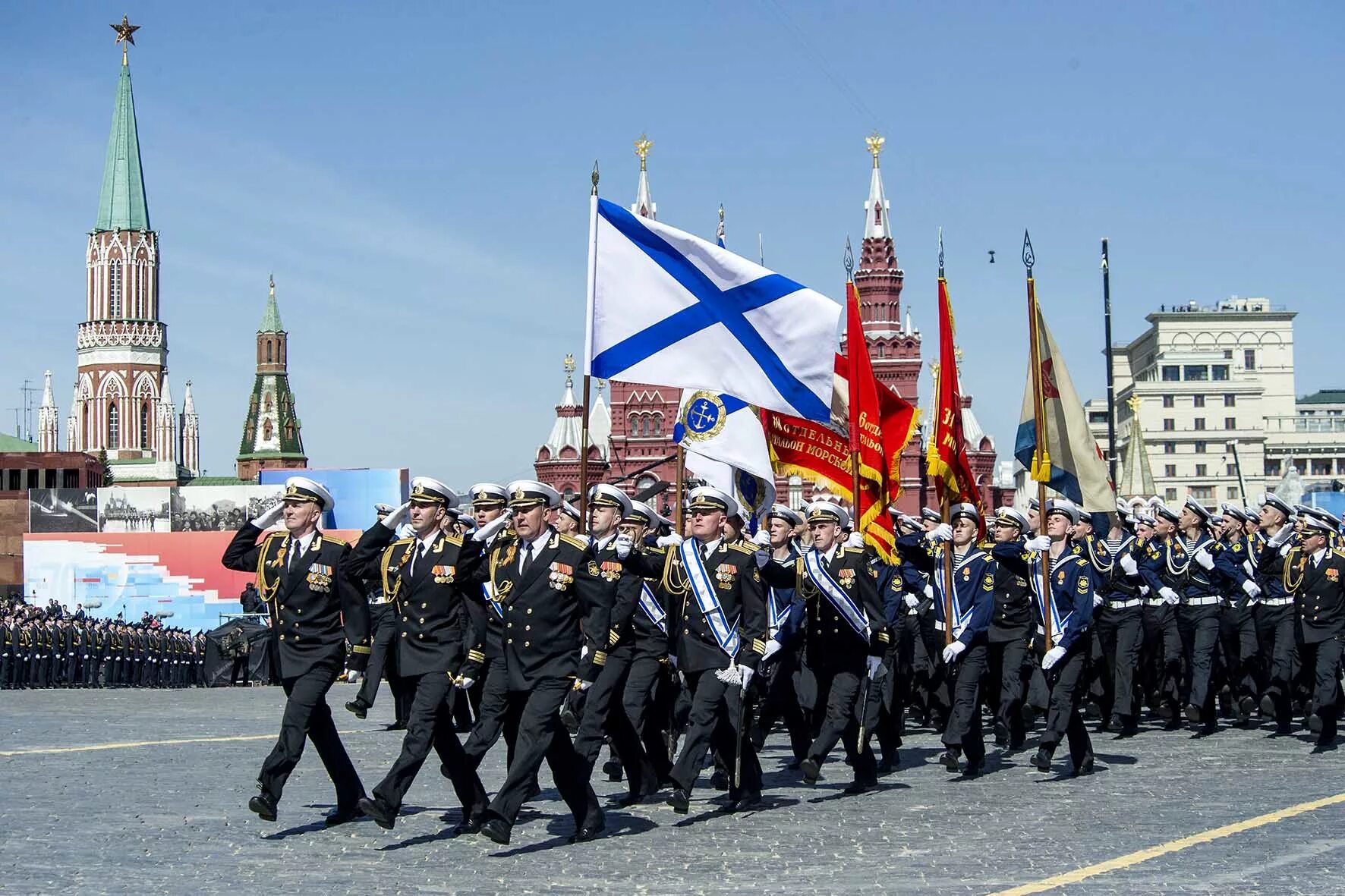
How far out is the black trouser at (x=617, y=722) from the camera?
11125 millimetres

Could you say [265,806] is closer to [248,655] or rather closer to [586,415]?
[586,415]

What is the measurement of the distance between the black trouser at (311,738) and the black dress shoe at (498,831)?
1.10 meters

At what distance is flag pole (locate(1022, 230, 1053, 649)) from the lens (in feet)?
44.0

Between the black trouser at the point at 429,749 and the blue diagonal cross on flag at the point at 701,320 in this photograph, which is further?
the blue diagonal cross on flag at the point at 701,320

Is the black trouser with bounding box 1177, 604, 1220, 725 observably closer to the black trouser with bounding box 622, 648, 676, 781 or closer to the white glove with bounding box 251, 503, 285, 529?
the black trouser with bounding box 622, 648, 676, 781

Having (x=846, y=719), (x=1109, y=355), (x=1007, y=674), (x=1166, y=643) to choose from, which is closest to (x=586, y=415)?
(x=846, y=719)

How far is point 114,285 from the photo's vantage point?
456 feet

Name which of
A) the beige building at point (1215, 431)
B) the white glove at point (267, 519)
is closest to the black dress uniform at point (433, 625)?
Answer: the white glove at point (267, 519)

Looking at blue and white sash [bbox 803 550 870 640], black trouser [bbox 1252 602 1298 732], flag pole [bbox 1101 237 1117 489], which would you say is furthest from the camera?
flag pole [bbox 1101 237 1117 489]

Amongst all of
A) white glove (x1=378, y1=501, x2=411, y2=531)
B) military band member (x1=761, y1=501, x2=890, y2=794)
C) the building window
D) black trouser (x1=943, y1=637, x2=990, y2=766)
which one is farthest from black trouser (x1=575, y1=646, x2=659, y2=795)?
the building window

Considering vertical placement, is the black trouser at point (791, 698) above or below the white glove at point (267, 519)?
below

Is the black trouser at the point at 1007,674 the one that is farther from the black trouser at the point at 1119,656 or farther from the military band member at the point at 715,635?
the black trouser at the point at 1119,656

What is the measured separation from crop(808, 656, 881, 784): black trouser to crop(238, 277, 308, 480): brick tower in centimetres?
13943

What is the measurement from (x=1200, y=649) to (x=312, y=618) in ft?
30.2
